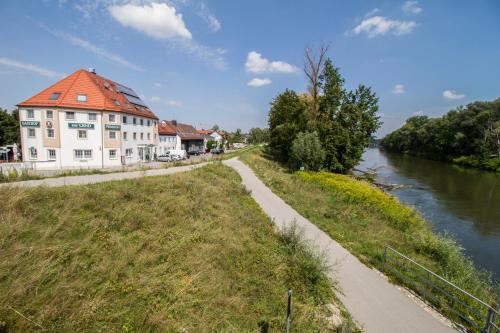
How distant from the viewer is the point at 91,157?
82.4 feet

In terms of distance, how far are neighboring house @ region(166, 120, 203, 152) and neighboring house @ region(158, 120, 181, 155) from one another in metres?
1.93

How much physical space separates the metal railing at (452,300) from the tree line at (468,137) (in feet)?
168

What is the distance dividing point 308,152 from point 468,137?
50.1 meters

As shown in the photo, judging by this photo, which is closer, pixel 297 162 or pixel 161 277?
pixel 161 277

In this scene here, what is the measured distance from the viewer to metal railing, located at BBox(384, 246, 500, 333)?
4980mm

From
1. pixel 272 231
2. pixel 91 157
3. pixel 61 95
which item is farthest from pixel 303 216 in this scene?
pixel 61 95

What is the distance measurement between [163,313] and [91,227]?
3889 mm

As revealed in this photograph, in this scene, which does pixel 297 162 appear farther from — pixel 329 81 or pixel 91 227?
pixel 91 227

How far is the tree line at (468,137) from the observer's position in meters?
44.4

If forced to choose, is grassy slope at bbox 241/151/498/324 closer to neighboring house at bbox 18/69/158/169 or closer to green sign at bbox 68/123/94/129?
neighboring house at bbox 18/69/158/169

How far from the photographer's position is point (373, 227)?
11.6 metres

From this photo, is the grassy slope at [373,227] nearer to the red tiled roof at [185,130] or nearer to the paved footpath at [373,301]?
the paved footpath at [373,301]

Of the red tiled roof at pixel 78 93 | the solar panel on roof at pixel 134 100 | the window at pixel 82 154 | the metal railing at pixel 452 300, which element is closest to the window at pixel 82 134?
the window at pixel 82 154

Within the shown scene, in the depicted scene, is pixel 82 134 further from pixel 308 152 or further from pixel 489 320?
pixel 489 320
